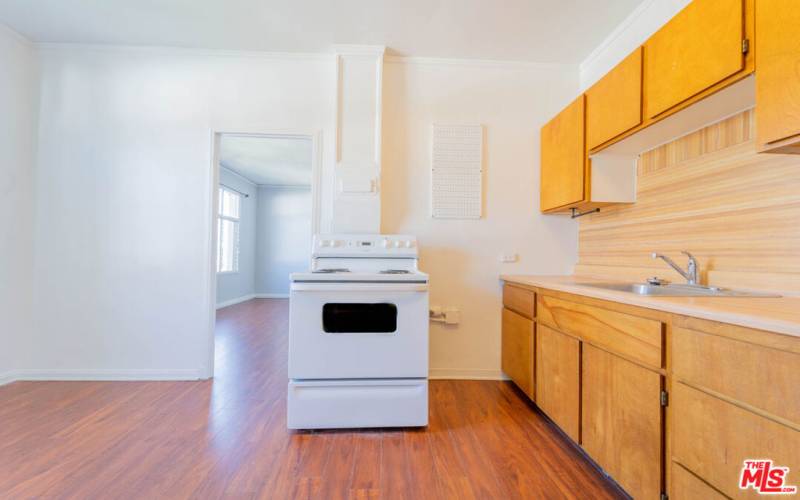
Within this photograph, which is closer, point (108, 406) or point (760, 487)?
point (760, 487)

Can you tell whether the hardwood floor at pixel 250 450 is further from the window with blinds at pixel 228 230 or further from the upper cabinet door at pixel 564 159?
the window with blinds at pixel 228 230

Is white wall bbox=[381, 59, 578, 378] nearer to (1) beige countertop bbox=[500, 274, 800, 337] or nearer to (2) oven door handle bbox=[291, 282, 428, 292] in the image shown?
(2) oven door handle bbox=[291, 282, 428, 292]

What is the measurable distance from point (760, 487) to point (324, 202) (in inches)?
99.9

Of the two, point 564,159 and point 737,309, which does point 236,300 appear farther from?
point 737,309

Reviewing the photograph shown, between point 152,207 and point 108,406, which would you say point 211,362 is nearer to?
point 108,406

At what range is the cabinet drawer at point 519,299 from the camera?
83.8 inches

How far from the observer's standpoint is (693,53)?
135cm

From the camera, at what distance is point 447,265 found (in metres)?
2.67

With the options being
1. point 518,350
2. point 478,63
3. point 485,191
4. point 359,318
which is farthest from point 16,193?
point 518,350

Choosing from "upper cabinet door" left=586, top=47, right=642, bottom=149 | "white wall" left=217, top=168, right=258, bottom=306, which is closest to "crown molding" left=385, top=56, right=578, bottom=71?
"upper cabinet door" left=586, top=47, right=642, bottom=149

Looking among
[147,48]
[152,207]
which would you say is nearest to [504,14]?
[147,48]

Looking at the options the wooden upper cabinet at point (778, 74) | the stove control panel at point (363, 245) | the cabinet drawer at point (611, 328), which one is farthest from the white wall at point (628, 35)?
the stove control panel at point (363, 245)

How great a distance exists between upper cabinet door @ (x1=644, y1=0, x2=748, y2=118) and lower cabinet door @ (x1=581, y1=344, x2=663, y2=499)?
1140mm

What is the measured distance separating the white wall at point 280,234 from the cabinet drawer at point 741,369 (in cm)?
679
